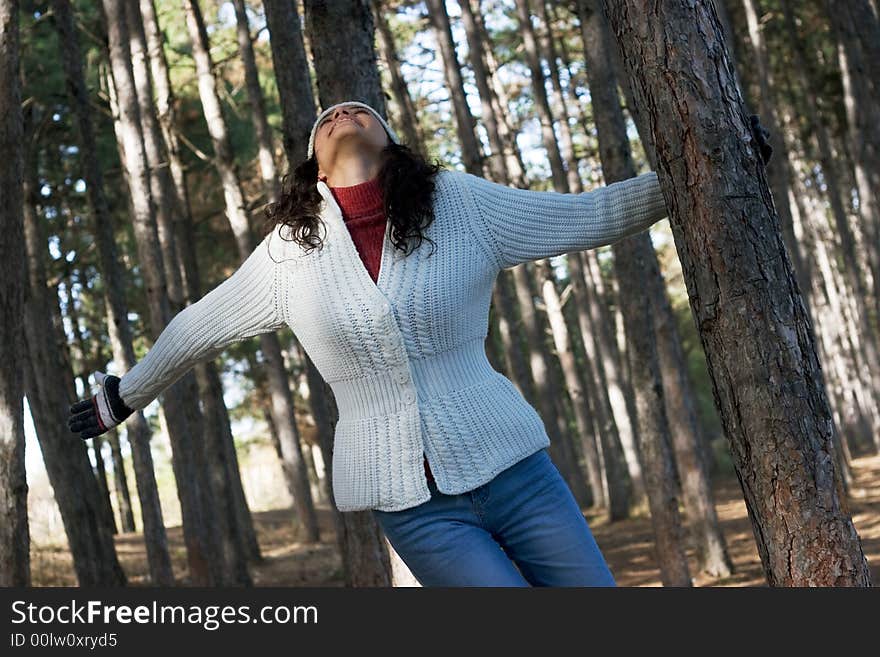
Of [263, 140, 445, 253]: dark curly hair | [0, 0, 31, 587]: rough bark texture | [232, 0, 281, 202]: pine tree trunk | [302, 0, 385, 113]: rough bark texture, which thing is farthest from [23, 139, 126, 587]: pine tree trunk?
[263, 140, 445, 253]: dark curly hair

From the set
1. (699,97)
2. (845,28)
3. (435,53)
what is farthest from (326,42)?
(435,53)

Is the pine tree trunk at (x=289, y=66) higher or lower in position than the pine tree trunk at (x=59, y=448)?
higher

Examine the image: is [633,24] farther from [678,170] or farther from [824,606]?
[824,606]

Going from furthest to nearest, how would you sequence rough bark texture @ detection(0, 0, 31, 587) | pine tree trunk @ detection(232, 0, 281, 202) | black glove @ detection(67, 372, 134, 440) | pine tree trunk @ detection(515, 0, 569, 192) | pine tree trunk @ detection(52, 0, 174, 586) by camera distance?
pine tree trunk @ detection(515, 0, 569, 192) → pine tree trunk @ detection(232, 0, 281, 202) → pine tree trunk @ detection(52, 0, 174, 586) → rough bark texture @ detection(0, 0, 31, 587) → black glove @ detection(67, 372, 134, 440)

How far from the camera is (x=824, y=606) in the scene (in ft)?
10.1

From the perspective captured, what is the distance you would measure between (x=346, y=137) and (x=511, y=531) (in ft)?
3.91

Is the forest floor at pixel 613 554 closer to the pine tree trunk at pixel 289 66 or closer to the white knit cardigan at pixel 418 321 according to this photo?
the pine tree trunk at pixel 289 66

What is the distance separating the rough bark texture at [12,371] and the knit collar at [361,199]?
2.97m

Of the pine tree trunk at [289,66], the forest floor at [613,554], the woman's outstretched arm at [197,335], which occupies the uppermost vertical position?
the pine tree trunk at [289,66]

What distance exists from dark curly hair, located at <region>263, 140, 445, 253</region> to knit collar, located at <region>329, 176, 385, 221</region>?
0.03m

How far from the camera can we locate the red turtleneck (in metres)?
3.45

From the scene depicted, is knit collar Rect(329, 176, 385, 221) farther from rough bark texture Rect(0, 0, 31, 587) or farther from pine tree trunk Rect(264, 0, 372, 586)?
pine tree trunk Rect(264, 0, 372, 586)

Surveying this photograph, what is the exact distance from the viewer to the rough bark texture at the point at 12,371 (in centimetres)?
583

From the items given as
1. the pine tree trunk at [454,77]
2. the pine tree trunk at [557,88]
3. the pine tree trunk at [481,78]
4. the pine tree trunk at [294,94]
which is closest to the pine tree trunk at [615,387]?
the pine tree trunk at [557,88]
